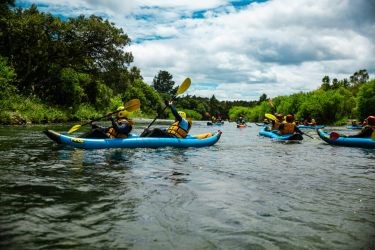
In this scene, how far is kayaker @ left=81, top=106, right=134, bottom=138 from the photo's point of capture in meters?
11.8

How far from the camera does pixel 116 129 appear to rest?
11891mm

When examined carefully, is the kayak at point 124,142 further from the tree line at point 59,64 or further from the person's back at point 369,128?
the tree line at point 59,64

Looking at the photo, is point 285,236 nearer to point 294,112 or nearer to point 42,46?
point 42,46

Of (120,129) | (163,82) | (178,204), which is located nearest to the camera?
(178,204)

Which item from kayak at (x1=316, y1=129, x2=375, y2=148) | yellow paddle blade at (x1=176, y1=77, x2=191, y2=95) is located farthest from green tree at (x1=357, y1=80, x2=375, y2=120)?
yellow paddle blade at (x1=176, y1=77, x2=191, y2=95)

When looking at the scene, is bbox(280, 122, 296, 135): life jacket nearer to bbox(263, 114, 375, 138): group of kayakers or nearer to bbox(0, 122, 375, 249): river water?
bbox(263, 114, 375, 138): group of kayakers

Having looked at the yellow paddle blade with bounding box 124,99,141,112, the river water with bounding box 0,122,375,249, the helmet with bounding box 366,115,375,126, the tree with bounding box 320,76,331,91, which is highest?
the tree with bounding box 320,76,331,91

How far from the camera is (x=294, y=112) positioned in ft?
242

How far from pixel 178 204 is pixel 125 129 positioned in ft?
22.4

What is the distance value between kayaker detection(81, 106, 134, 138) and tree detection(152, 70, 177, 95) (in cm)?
12507

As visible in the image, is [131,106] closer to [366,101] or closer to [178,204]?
[178,204]

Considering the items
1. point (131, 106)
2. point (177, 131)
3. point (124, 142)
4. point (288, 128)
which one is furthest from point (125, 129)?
point (288, 128)

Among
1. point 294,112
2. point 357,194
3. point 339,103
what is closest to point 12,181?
point 357,194

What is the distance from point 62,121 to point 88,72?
4.89 m
